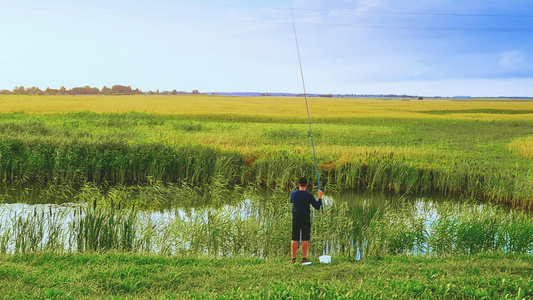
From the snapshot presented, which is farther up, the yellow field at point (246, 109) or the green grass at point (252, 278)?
the yellow field at point (246, 109)

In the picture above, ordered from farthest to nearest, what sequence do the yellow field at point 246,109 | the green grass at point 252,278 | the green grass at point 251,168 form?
the yellow field at point 246,109 → the green grass at point 251,168 → the green grass at point 252,278

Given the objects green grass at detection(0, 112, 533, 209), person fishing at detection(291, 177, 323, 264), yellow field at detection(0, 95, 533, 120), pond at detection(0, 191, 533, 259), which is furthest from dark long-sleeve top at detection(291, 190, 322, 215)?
yellow field at detection(0, 95, 533, 120)

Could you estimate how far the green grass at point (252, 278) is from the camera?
23.7 feet

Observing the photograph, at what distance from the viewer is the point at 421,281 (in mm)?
7781

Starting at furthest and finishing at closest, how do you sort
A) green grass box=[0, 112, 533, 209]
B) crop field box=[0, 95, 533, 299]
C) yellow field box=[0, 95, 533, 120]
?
yellow field box=[0, 95, 533, 120] < green grass box=[0, 112, 533, 209] < crop field box=[0, 95, 533, 299]

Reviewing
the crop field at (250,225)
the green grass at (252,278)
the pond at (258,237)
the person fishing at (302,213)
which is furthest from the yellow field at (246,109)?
the green grass at (252,278)

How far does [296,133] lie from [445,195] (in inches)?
782

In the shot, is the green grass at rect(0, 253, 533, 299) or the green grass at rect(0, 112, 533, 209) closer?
the green grass at rect(0, 253, 533, 299)

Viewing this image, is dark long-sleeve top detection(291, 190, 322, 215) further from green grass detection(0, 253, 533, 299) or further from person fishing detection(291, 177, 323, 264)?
green grass detection(0, 253, 533, 299)

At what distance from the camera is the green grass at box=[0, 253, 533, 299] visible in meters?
7.23

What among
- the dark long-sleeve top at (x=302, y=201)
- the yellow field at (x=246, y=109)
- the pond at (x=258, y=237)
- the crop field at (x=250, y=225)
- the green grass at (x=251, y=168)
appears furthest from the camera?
the yellow field at (x=246, y=109)

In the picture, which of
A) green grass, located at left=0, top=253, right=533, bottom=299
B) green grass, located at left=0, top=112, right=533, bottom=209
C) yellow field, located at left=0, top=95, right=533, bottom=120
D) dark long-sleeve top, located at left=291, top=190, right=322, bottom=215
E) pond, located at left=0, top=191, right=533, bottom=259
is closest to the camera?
green grass, located at left=0, top=253, right=533, bottom=299

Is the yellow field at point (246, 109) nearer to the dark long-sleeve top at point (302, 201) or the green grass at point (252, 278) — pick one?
the dark long-sleeve top at point (302, 201)

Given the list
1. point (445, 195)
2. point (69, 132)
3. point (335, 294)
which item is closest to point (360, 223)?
point (335, 294)
